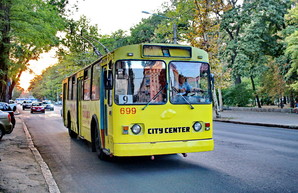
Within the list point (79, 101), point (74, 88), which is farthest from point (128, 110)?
point (74, 88)

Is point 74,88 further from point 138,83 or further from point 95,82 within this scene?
point 138,83

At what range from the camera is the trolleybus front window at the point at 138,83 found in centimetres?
809

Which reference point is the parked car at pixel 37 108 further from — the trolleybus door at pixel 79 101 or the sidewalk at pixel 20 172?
the sidewalk at pixel 20 172

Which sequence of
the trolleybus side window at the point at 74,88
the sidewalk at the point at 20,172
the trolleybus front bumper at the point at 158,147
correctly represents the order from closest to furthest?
the sidewalk at the point at 20,172
the trolleybus front bumper at the point at 158,147
the trolleybus side window at the point at 74,88

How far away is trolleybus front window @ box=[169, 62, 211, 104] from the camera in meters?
8.34

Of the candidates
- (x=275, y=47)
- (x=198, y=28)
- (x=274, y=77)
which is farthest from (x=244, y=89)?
(x=198, y=28)

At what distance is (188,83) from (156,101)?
904 millimetres

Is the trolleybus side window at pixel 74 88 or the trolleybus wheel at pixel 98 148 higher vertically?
the trolleybus side window at pixel 74 88

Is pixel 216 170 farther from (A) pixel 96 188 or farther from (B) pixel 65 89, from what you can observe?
(B) pixel 65 89

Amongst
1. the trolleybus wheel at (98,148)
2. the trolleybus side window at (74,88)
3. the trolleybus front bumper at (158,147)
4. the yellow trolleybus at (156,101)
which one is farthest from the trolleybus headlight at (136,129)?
the trolleybus side window at (74,88)

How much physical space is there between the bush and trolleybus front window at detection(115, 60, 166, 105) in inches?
1536

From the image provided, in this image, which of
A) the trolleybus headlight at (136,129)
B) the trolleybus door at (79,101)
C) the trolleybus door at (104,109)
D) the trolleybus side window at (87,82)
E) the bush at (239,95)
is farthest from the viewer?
the bush at (239,95)

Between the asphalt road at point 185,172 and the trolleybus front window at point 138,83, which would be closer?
the asphalt road at point 185,172

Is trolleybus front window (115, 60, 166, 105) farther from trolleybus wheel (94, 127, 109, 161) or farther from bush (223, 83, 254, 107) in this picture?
bush (223, 83, 254, 107)
